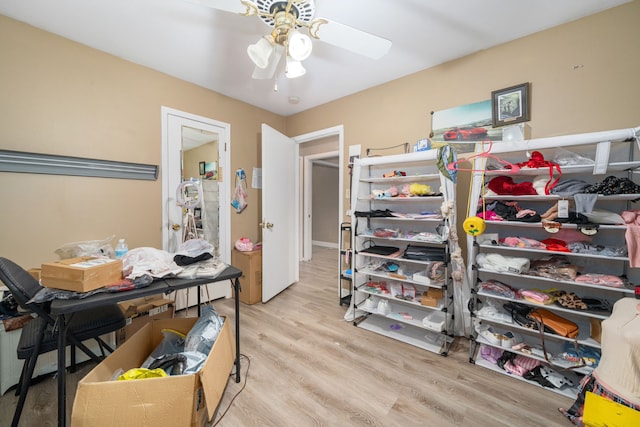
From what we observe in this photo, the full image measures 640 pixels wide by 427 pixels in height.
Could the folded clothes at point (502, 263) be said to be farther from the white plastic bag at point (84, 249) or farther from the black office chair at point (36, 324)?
the white plastic bag at point (84, 249)

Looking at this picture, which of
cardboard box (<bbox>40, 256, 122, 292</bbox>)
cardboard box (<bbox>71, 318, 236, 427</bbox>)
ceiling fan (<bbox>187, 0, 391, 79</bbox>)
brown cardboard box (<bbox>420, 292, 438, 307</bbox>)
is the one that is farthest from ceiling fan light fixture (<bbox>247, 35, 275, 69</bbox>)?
brown cardboard box (<bbox>420, 292, 438, 307</bbox>)

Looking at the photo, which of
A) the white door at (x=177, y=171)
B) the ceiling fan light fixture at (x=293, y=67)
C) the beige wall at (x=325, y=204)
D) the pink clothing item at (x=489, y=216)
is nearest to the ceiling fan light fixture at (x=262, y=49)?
the ceiling fan light fixture at (x=293, y=67)

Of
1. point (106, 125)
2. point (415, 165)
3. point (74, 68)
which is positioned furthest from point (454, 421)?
point (74, 68)

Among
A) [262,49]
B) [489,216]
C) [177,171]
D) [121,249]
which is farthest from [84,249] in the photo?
[489,216]

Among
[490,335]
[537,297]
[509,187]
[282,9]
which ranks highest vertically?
[282,9]

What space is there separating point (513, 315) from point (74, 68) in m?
3.97

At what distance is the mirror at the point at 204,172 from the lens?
8.82 feet

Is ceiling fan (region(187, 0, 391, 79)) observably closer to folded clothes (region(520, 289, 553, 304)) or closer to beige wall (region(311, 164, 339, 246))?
folded clothes (region(520, 289, 553, 304))

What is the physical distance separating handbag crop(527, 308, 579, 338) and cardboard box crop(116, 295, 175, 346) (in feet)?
9.29

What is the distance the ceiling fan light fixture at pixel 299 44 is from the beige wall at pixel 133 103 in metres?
1.53

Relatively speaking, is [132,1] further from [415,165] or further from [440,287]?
[440,287]

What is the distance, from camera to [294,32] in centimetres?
133

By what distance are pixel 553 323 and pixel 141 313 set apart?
3123 mm

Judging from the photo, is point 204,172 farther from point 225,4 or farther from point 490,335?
point 490,335
